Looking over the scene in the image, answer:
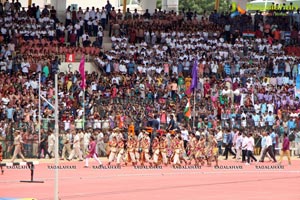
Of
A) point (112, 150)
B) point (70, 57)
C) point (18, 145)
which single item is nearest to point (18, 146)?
point (18, 145)

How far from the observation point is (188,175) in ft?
132

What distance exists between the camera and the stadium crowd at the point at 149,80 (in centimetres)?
4797

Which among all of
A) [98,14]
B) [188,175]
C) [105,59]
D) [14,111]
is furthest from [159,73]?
[188,175]

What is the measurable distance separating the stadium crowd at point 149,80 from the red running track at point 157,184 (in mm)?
3408

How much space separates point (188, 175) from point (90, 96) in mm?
11916

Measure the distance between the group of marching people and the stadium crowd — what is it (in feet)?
1.25

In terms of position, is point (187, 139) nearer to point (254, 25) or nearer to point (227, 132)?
point (227, 132)

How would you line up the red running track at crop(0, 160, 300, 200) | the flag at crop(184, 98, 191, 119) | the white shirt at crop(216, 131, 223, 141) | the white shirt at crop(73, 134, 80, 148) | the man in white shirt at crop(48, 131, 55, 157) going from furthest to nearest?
the flag at crop(184, 98, 191, 119)
the white shirt at crop(216, 131, 223, 141)
the man in white shirt at crop(48, 131, 55, 157)
the white shirt at crop(73, 134, 80, 148)
the red running track at crop(0, 160, 300, 200)

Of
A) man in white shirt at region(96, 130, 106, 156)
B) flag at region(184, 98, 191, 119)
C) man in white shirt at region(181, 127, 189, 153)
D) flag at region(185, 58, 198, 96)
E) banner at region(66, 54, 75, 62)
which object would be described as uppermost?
banner at region(66, 54, 75, 62)

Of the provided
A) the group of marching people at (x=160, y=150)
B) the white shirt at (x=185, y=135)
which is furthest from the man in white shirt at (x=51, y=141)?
the white shirt at (x=185, y=135)

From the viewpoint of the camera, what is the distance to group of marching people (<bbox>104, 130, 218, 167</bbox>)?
43.6 meters

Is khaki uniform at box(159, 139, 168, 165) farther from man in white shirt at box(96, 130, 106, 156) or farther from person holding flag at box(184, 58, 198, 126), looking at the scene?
person holding flag at box(184, 58, 198, 126)

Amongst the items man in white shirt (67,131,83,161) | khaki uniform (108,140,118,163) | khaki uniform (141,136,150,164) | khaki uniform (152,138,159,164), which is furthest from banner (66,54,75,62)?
khaki uniform (152,138,159,164)

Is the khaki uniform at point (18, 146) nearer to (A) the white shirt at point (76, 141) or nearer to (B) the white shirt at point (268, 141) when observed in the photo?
(A) the white shirt at point (76, 141)
